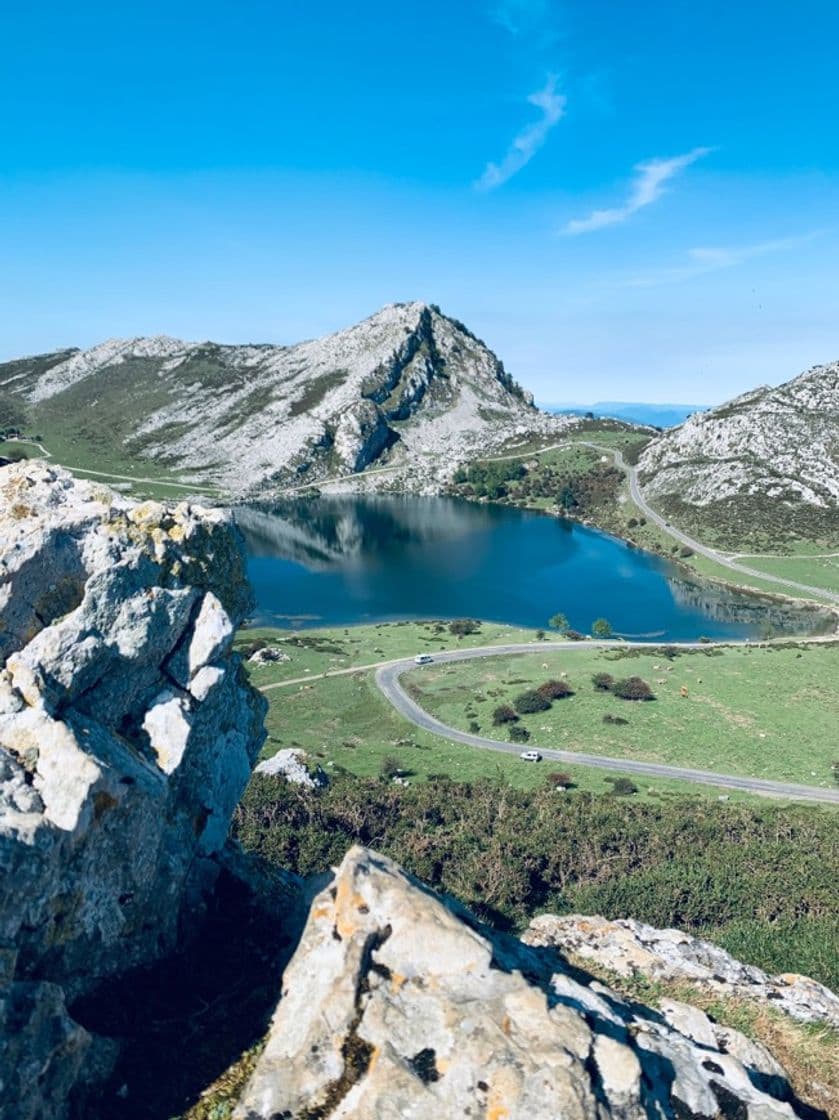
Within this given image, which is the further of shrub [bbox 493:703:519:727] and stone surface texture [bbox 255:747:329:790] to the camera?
shrub [bbox 493:703:519:727]

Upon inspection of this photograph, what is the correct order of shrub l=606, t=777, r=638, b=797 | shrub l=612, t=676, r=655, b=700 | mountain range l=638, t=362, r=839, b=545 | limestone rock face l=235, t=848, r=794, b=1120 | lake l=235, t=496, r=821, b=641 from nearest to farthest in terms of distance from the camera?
1. limestone rock face l=235, t=848, r=794, b=1120
2. shrub l=606, t=777, r=638, b=797
3. shrub l=612, t=676, r=655, b=700
4. lake l=235, t=496, r=821, b=641
5. mountain range l=638, t=362, r=839, b=545

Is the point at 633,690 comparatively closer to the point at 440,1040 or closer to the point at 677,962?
the point at 677,962


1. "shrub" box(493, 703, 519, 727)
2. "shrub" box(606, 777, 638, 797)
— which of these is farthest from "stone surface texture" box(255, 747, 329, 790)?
"shrub" box(606, 777, 638, 797)

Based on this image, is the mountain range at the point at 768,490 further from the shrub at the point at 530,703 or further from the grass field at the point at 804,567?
the shrub at the point at 530,703

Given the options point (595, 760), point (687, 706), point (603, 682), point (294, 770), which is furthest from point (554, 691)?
point (294, 770)

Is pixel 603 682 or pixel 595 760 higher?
pixel 603 682

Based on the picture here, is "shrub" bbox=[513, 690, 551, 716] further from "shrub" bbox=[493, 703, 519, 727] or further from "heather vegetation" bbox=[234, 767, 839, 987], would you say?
"heather vegetation" bbox=[234, 767, 839, 987]

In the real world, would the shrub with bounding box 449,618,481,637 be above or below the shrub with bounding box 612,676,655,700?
above
